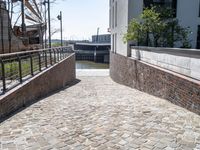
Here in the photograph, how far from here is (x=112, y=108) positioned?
24.1 ft

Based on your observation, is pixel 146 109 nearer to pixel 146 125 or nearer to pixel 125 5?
pixel 146 125

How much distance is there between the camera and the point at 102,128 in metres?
5.46

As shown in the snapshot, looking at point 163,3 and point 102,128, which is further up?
point 163,3

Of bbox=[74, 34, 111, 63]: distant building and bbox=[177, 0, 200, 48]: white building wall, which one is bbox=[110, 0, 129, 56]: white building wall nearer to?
bbox=[177, 0, 200, 48]: white building wall

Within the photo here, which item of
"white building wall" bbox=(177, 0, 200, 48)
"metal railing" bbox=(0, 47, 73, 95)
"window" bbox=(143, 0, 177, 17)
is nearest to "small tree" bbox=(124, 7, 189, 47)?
"window" bbox=(143, 0, 177, 17)

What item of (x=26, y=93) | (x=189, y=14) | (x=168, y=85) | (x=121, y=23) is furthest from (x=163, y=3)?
(x=26, y=93)

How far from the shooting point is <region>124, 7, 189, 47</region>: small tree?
50.3 ft

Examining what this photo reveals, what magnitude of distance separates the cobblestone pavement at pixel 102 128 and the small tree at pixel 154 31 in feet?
29.0

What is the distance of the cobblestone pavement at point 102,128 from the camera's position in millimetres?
4621

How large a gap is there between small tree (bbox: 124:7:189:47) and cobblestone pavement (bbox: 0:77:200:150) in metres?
8.83

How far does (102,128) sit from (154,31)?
36.4ft

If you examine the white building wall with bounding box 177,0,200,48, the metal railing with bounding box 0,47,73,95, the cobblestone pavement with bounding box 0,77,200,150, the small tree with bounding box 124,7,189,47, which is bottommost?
the cobblestone pavement with bounding box 0,77,200,150

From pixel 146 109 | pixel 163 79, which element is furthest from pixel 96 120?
pixel 163 79

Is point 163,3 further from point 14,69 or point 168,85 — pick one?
point 14,69
